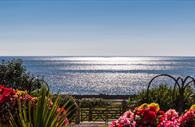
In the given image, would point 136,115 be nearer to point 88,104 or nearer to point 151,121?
point 151,121

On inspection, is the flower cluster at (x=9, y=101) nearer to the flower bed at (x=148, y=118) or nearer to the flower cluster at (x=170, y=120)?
the flower bed at (x=148, y=118)

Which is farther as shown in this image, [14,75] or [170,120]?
[14,75]

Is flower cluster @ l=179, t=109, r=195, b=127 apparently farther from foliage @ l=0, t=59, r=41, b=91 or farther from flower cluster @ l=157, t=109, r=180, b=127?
foliage @ l=0, t=59, r=41, b=91

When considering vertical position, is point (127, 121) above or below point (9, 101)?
Result: above

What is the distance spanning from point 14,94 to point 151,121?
481cm

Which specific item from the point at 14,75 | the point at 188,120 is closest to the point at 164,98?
the point at 188,120

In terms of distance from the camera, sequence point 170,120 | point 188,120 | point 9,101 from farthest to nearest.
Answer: point 9,101 → point 170,120 → point 188,120

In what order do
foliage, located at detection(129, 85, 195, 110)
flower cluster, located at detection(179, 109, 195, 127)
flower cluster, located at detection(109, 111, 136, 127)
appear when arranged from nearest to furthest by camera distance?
flower cluster, located at detection(179, 109, 195, 127)
flower cluster, located at detection(109, 111, 136, 127)
foliage, located at detection(129, 85, 195, 110)

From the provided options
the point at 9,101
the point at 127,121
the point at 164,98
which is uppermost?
the point at 127,121

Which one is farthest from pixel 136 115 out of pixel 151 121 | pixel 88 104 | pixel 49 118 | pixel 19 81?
pixel 88 104

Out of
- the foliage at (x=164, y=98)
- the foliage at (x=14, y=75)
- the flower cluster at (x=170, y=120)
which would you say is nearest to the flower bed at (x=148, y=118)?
the flower cluster at (x=170, y=120)

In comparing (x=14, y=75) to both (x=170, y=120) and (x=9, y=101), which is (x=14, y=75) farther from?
(x=170, y=120)

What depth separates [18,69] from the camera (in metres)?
24.7

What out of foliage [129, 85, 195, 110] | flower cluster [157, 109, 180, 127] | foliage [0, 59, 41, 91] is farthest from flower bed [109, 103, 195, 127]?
foliage [0, 59, 41, 91]
